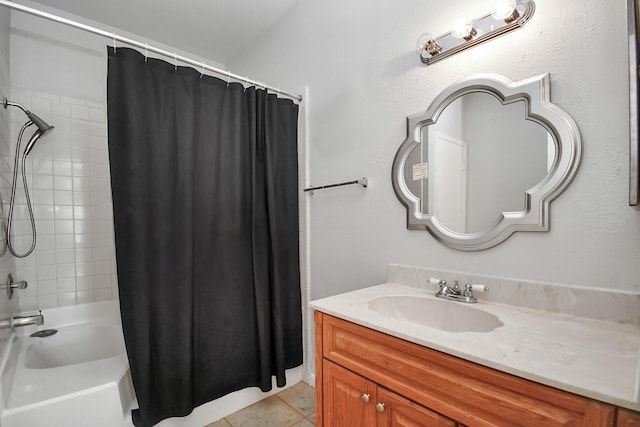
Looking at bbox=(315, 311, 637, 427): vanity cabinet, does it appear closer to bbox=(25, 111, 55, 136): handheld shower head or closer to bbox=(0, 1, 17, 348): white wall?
bbox=(0, 1, 17, 348): white wall

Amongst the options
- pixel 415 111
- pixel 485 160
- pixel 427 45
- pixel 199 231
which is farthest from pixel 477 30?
pixel 199 231

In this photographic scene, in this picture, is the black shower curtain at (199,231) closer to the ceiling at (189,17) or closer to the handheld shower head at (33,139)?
the ceiling at (189,17)

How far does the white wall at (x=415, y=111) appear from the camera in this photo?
0.94 meters

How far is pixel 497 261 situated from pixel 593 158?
47 centimetres

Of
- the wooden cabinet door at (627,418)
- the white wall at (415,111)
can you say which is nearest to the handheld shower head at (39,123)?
the white wall at (415,111)

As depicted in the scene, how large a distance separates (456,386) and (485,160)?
90 cm

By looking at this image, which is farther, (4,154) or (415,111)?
(4,154)

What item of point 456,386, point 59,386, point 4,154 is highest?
point 4,154

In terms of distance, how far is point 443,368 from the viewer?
2.62 feet

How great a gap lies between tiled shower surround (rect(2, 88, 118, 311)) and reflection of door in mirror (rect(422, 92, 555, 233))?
2.36 meters

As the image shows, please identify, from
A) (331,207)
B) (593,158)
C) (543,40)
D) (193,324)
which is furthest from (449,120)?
(193,324)

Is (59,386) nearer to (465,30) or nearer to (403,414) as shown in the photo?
(403,414)

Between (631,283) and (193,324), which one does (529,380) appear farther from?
(193,324)

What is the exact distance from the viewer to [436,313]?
1223 millimetres
